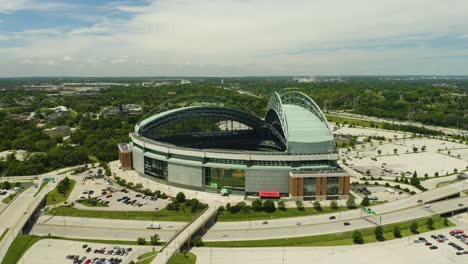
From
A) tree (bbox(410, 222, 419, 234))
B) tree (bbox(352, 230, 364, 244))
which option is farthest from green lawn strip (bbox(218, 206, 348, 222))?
tree (bbox(410, 222, 419, 234))

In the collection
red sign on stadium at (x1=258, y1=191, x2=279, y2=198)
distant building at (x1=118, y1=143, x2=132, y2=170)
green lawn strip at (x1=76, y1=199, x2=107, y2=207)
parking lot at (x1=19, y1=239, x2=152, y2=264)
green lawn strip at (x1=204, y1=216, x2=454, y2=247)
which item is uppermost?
distant building at (x1=118, y1=143, x2=132, y2=170)

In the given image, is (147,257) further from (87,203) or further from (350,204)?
(350,204)

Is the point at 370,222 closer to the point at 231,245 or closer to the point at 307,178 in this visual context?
the point at 307,178

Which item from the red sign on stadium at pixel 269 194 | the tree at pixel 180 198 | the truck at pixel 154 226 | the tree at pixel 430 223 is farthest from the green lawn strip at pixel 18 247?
the tree at pixel 430 223

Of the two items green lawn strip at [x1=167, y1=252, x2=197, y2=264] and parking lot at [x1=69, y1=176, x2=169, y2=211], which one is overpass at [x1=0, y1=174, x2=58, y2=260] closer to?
parking lot at [x1=69, y1=176, x2=169, y2=211]

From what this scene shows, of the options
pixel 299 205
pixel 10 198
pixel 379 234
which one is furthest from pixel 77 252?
pixel 379 234

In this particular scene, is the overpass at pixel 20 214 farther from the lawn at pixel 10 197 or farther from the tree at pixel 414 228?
the tree at pixel 414 228
